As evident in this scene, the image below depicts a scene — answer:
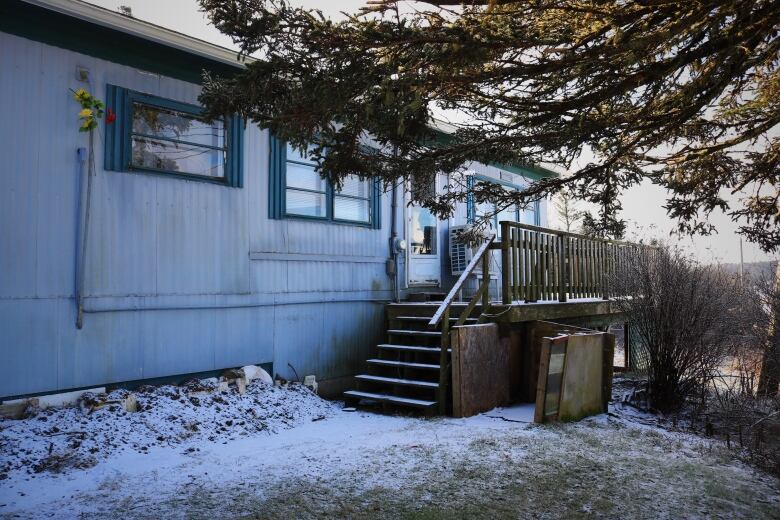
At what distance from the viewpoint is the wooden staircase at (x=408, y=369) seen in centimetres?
724

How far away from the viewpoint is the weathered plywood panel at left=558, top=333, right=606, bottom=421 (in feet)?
22.2

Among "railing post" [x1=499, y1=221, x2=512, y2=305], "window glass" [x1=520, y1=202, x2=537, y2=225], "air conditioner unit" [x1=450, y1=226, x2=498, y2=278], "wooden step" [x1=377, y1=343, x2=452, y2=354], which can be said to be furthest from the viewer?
"window glass" [x1=520, y1=202, x2=537, y2=225]

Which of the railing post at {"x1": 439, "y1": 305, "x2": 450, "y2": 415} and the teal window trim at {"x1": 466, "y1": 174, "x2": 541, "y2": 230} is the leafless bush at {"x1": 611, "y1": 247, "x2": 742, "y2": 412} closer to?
the railing post at {"x1": 439, "y1": 305, "x2": 450, "y2": 415}

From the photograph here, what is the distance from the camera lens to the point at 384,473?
4.80 m

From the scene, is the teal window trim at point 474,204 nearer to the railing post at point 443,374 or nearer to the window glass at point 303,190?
the window glass at point 303,190

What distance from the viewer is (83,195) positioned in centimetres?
617

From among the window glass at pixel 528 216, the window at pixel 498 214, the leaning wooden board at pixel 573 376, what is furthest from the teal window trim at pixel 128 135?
the window glass at pixel 528 216


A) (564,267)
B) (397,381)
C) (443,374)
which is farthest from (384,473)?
(564,267)

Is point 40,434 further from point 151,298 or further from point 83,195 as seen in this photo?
point 83,195

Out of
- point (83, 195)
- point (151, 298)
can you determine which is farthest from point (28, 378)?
point (83, 195)

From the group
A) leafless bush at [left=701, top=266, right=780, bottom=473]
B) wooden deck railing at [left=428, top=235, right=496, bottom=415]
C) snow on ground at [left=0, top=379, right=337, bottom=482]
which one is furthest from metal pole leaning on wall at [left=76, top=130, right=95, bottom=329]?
leafless bush at [left=701, top=266, right=780, bottom=473]

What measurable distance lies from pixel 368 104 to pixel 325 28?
60cm

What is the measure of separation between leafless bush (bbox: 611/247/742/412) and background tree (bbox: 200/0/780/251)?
2.17 metres

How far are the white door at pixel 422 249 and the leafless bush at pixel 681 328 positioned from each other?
363cm
